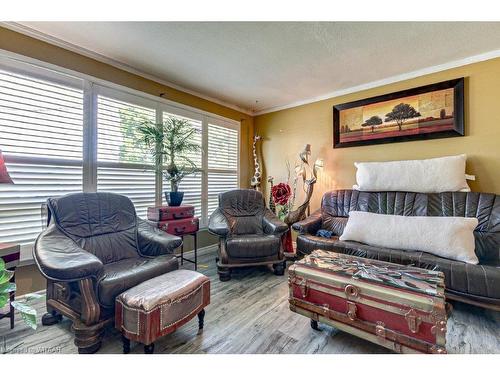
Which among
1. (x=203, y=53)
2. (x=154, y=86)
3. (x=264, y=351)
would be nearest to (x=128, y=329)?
(x=264, y=351)

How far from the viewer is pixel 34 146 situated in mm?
2125

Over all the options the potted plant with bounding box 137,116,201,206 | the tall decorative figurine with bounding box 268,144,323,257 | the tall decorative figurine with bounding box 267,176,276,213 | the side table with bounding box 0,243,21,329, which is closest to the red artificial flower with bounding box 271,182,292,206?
the tall decorative figurine with bounding box 268,144,323,257

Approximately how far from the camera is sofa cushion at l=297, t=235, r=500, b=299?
5.73 ft

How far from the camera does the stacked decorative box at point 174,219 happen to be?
260 cm

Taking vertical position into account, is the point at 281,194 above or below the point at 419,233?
above

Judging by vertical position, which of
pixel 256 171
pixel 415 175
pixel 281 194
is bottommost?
pixel 281 194

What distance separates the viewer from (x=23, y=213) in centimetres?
208

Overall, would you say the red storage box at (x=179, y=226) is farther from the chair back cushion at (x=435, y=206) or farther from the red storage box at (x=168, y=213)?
the chair back cushion at (x=435, y=206)

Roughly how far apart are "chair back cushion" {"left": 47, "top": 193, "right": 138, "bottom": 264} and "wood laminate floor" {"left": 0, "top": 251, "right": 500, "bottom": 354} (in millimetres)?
603

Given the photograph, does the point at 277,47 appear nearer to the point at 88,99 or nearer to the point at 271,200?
the point at 88,99

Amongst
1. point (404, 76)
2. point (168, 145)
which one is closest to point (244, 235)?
point (168, 145)

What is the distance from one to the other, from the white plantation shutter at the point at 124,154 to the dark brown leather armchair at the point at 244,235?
0.98 m

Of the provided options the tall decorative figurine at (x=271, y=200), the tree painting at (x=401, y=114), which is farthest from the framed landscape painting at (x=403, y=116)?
the tall decorative figurine at (x=271, y=200)

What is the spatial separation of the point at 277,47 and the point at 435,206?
241 centimetres
